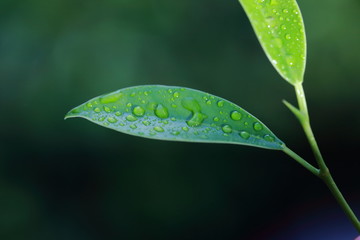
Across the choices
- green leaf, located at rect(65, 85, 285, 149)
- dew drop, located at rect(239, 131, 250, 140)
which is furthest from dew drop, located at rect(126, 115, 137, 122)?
dew drop, located at rect(239, 131, 250, 140)

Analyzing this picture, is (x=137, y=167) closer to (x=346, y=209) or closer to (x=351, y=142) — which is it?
(x=351, y=142)

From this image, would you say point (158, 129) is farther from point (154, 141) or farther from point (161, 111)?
point (154, 141)

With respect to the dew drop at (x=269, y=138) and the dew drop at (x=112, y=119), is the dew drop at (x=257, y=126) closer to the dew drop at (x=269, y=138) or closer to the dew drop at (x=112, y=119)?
the dew drop at (x=269, y=138)

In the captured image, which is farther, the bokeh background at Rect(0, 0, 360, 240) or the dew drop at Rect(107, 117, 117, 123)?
the bokeh background at Rect(0, 0, 360, 240)

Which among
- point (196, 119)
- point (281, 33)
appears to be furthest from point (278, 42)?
point (196, 119)

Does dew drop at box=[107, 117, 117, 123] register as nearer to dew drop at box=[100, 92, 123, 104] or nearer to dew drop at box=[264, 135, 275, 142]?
dew drop at box=[100, 92, 123, 104]

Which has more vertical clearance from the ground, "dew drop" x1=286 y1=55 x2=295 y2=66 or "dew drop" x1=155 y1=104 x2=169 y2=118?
"dew drop" x1=286 y1=55 x2=295 y2=66
